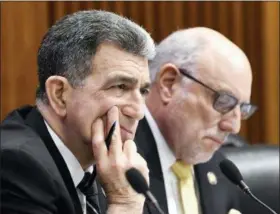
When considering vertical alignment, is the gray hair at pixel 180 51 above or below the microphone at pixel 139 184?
above

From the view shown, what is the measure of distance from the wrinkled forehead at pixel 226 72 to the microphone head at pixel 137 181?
2.61 ft

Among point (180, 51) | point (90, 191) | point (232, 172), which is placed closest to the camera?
point (90, 191)

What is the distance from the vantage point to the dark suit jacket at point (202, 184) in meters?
2.33

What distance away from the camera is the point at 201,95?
242 centimetres

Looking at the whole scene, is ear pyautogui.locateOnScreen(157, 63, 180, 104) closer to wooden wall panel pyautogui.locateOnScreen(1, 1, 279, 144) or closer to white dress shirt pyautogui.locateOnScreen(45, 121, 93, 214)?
white dress shirt pyautogui.locateOnScreen(45, 121, 93, 214)

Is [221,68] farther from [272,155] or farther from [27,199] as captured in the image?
[27,199]

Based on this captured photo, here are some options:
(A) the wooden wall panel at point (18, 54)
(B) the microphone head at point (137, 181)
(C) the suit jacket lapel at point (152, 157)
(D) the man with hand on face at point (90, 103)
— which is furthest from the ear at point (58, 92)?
(A) the wooden wall panel at point (18, 54)

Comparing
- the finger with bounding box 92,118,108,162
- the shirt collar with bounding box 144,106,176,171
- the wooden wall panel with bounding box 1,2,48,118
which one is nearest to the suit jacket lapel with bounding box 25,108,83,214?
the finger with bounding box 92,118,108,162

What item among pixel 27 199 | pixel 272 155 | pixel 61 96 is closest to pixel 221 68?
pixel 272 155

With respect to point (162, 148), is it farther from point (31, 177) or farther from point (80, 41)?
point (31, 177)

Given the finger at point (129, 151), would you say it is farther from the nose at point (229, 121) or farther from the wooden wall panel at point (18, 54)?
the wooden wall panel at point (18, 54)

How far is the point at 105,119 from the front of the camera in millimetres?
1825

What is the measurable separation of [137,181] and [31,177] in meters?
0.27

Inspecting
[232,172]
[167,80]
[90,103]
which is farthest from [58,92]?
[167,80]
